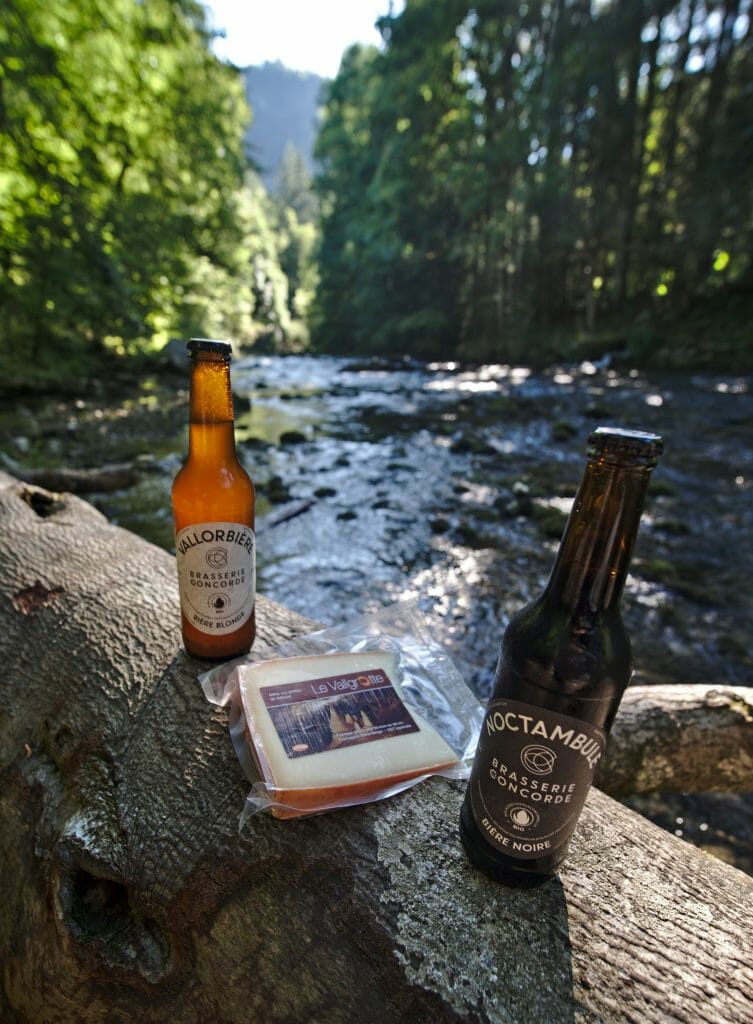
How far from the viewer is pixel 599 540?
960 mm

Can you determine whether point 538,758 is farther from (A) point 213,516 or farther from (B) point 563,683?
(A) point 213,516

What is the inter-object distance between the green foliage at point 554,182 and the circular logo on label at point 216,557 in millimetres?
18827

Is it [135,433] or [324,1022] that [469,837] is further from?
[135,433]

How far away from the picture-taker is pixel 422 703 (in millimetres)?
1442

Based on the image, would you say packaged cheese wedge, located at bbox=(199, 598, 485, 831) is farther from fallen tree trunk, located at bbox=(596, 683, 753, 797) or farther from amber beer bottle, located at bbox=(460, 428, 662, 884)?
fallen tree trunk, located at bbox=(596, 683, 753, 797)

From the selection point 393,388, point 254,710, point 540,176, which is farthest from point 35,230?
point 540,176

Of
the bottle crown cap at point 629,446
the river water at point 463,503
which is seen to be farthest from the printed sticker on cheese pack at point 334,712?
the river water at point 463,503

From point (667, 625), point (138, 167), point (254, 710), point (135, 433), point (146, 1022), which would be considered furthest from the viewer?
point (138, 167)

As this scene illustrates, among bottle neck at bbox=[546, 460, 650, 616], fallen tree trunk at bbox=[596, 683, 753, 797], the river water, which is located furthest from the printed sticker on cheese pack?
the river water

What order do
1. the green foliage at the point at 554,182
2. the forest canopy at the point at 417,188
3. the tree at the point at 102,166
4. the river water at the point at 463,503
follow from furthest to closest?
the green foliage at the point at 554,182, the forest canopy at the point at 417,188, the tree at the point at 102,166, the river water at the point at 463,503

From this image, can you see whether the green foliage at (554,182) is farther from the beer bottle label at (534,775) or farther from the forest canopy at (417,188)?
the beer bottle label at (534,775)

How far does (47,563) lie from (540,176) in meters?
26.8

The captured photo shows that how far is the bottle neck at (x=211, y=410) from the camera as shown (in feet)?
4.36

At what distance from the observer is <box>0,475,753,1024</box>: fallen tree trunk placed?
0.83 metres
